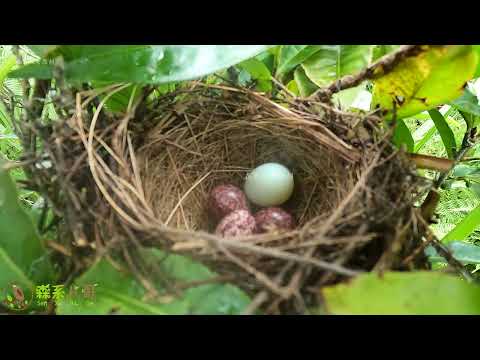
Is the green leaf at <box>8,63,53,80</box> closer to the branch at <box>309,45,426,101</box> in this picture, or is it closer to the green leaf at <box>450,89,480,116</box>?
the branch at <box>309,45,426,101</box>

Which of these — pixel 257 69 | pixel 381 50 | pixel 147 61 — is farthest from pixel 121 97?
pixel 381 50

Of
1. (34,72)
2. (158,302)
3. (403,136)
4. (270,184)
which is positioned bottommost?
(158,302)

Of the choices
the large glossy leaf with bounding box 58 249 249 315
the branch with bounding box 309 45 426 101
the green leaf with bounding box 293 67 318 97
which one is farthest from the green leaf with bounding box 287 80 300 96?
the large glossy leaf with bounding box 58 249 249 315

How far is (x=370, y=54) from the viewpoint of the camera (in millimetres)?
1001

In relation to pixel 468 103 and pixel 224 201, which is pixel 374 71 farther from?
pixel 224 201

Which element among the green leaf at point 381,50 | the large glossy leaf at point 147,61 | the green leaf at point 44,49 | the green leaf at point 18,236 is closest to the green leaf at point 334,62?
the green leaf at point 381,50

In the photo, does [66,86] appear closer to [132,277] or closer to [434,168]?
[132,277]

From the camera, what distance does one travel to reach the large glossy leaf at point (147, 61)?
82 centimetres

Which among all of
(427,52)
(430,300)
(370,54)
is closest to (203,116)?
(370,54)

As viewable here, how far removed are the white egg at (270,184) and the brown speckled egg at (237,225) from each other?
102 mm

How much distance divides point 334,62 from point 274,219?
36 centimetres

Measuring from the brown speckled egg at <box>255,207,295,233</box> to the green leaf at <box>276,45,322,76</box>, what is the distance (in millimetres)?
298

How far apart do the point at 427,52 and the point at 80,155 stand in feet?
1.93

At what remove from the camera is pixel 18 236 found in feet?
2.62
